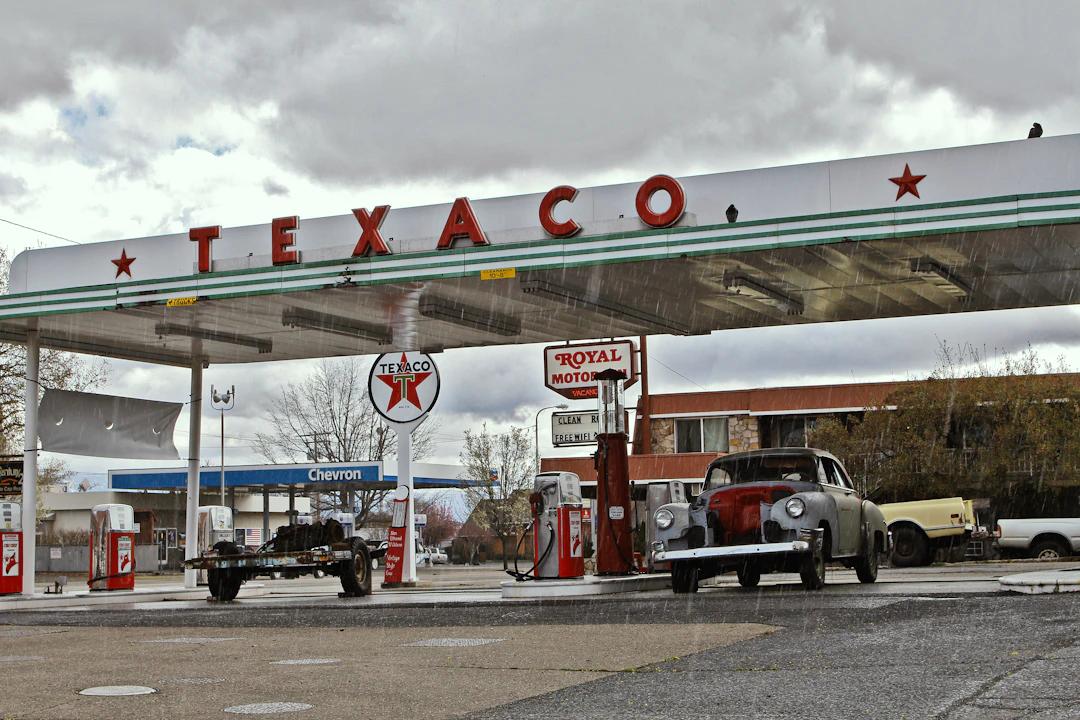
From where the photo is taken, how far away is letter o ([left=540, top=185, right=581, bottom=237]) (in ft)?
52.9

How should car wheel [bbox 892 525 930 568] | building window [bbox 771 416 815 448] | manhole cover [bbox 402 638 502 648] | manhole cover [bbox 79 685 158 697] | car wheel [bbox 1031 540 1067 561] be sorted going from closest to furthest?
1. manhole cover [bbox 79 685 158 697]
2. manhole cover [bbox 402 638 502 648]
3. car wheel [bbox 892 525 930 568]
4. car wheel [bbox 1031 540 1067 561]
5. building window [bbox 771 416 815 448]

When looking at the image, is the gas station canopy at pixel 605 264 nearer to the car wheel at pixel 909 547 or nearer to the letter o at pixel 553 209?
the letter o at pixel 553 209

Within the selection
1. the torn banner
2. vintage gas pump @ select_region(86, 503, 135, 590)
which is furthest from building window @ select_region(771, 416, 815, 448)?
vintage gas pump @ select_region(86, 503, 135, 590)

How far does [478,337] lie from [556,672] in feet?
47.5

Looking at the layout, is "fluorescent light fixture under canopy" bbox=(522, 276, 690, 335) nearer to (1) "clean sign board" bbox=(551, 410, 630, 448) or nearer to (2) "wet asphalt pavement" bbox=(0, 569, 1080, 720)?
(1) "clean sign board" bbox=(551, 410, 630, 448)

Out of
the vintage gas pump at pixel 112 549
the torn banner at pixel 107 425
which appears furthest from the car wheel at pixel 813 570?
the vintage gas pump at pixel 112 549

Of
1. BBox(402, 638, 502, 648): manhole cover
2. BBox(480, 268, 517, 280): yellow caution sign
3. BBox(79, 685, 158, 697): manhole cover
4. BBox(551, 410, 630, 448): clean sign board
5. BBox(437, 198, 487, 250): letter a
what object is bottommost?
BBox(402, 638, 502, 648): manhole cover

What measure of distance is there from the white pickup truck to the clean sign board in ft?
37.4

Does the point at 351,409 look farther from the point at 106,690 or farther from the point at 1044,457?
the point at 106,690

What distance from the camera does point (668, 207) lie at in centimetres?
1571

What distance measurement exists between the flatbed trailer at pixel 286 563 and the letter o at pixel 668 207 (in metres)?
6.65

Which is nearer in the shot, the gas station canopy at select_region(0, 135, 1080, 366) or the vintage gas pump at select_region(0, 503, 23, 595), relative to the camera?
the gas station canopy at select_region(0, 135, 1080, 366)

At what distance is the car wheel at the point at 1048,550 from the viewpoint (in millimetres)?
29188

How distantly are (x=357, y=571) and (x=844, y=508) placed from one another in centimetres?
738
